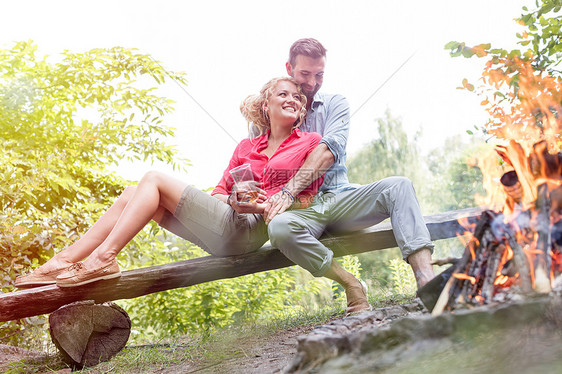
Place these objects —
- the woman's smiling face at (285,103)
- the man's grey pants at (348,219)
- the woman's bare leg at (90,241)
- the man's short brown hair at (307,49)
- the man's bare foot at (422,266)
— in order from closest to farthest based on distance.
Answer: the man's bare foot at (422,266) < the man's grey pants at (348,219) < the woman's bare leg at (90,241) < the woman's smiling face at (285,103) < the man's short brown hair at (307,49)

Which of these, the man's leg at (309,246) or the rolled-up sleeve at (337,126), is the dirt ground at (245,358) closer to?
the man's leg at (309,246)

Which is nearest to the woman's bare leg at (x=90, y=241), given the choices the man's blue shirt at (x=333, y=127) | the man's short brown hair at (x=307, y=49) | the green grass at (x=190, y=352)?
the green grass at (x=190, y=352)

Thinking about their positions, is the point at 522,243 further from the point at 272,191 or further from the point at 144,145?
the point at 144,145

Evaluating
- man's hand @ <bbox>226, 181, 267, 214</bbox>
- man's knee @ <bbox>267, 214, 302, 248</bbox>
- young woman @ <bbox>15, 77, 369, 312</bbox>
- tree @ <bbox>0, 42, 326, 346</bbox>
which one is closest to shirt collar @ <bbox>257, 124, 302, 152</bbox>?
young woman @ <bbox>15, 77, 369, 312</bbox>

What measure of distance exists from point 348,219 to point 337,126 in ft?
1.59

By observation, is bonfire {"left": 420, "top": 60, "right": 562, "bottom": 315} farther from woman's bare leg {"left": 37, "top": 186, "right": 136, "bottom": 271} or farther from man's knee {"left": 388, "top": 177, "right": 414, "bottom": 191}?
woman's bare leg {"left": 37, "top": 186, "right": 136, "bottom": 271}

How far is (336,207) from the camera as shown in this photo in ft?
7.64

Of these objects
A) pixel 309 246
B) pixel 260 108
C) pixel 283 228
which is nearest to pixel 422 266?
pixel 309 246

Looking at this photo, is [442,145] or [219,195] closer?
[219,195]

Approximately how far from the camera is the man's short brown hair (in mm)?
2605

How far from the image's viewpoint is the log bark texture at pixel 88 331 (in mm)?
2344

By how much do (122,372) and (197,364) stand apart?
1.14ft

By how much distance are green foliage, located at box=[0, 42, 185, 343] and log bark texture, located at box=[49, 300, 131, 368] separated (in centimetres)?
106

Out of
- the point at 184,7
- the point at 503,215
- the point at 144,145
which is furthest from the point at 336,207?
the point at 184,7
